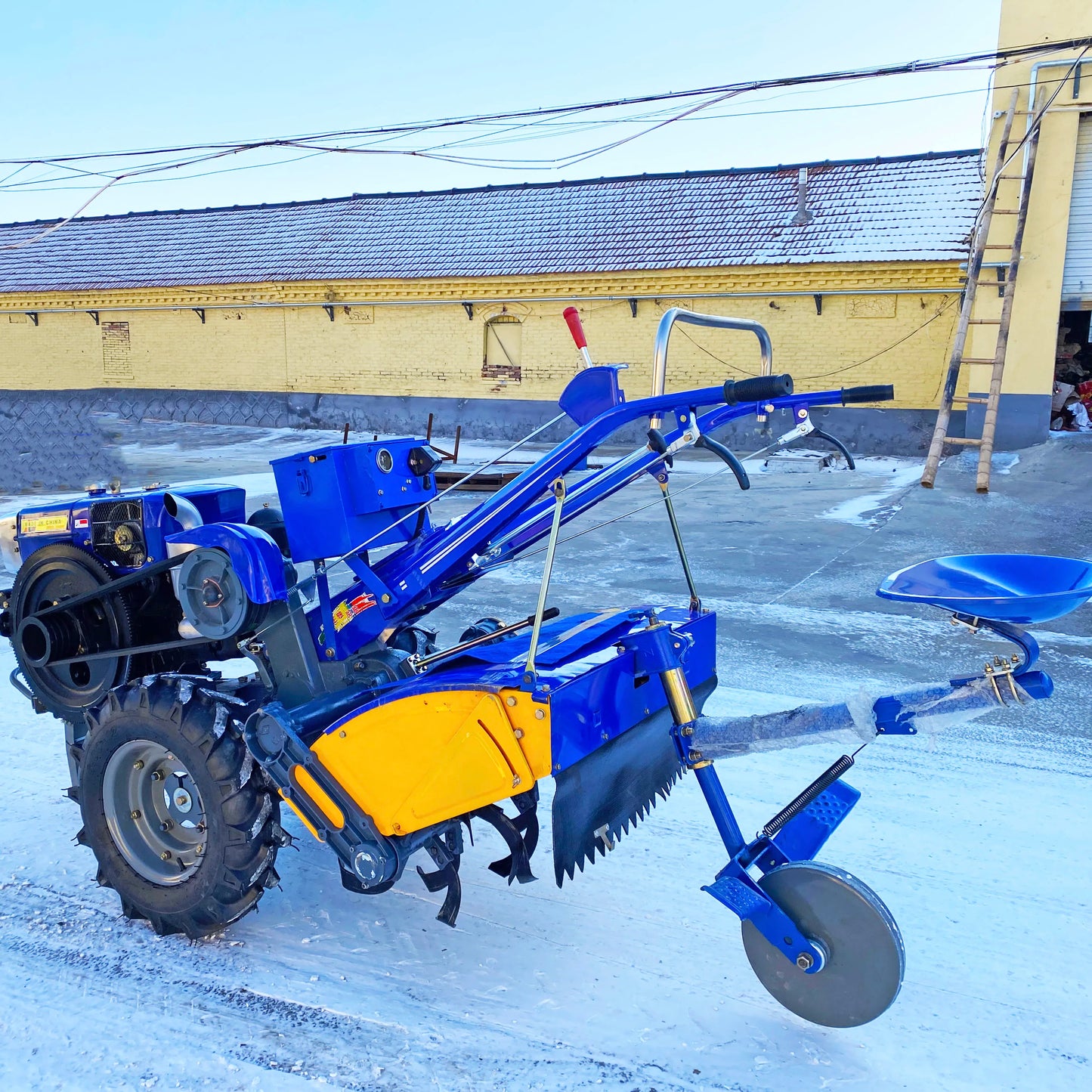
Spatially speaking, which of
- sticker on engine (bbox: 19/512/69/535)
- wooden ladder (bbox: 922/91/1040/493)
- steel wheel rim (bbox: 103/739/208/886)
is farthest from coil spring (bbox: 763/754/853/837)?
wooden ladder (bbox: 922/91/1040/493)

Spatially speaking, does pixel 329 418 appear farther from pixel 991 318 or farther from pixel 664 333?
pixel 664 333

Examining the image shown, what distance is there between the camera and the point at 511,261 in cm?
1944

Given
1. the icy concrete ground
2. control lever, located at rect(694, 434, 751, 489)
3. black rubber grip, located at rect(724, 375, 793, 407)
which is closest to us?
black rubber grip, located at rect(724, 375, 793, 407)

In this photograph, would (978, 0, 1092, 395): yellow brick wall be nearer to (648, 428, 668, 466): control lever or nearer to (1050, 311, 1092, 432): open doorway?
(1050, 311, 1092, 432): open doorway

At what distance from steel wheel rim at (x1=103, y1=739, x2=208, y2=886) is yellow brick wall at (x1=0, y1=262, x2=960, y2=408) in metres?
14.4

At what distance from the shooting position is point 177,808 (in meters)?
3.03

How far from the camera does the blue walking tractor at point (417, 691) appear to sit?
7.55 feet

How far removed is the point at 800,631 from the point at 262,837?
414 centimetres

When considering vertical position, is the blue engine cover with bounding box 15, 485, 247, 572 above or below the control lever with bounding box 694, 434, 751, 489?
below

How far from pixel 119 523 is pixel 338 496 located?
2.45 ft

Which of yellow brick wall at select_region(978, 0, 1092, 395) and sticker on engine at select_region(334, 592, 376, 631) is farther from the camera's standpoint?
yellow brick wall at select_region(978, 0, 1092, 395)

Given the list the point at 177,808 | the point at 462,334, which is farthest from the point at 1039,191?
the point at 177,808

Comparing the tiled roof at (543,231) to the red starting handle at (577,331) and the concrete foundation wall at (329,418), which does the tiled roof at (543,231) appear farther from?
the red starting handle at (577,331)

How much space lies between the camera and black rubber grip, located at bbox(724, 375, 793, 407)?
2150 millimetres
